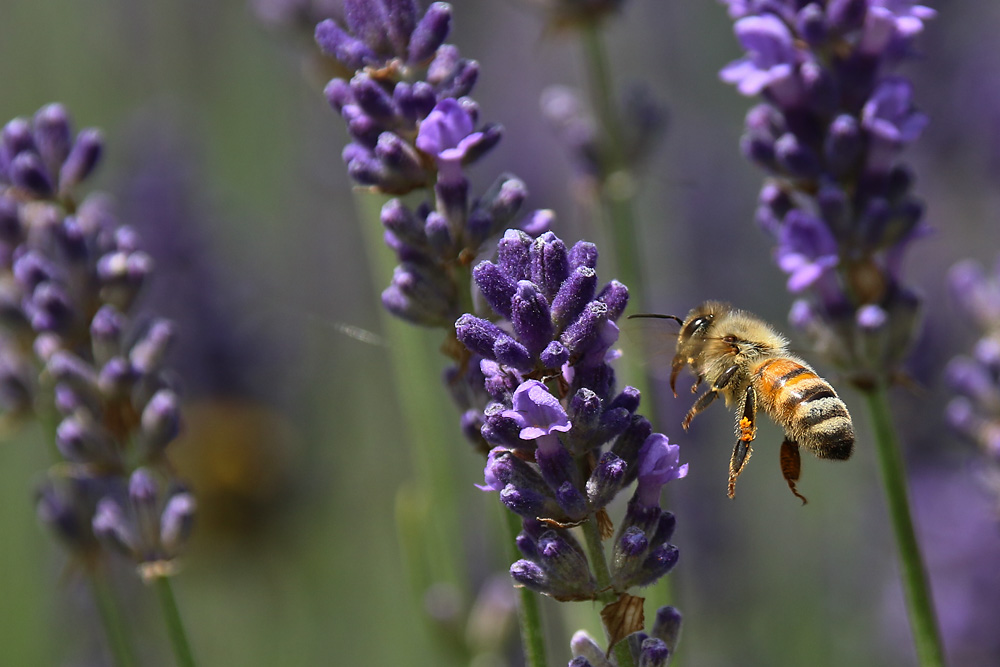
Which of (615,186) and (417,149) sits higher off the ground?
(417,149)

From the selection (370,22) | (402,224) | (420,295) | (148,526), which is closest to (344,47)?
(370,22)

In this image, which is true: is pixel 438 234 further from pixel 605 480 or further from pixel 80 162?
pixel 80 162

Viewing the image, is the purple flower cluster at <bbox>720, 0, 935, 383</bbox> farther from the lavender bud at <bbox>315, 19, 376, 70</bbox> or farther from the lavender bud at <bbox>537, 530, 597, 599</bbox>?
the lavender bud at <bbox>537, 530, 597, 599</bbox>

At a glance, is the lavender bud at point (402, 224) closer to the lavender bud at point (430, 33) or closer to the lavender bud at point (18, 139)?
the lavender bud at point (430, 33)

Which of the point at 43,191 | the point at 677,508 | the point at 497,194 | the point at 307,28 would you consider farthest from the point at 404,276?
the point at 677,508

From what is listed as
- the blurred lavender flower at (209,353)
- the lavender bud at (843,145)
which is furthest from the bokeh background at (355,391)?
the lavender bud at (843,145)

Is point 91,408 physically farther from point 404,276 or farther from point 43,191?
point 404,276
